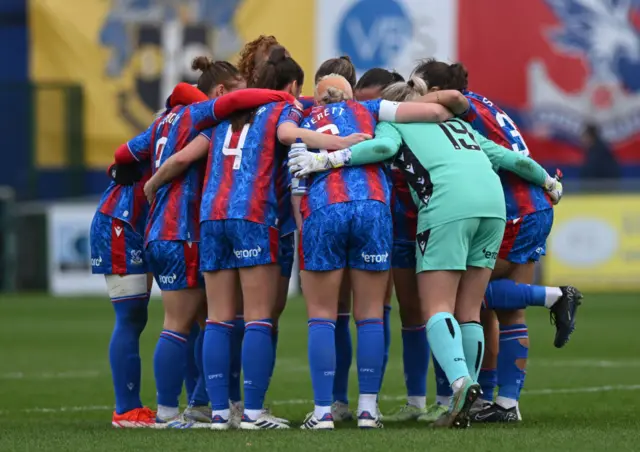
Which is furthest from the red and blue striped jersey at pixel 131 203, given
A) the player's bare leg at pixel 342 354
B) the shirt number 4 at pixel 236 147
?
the player's bare leg at pixel 342 354

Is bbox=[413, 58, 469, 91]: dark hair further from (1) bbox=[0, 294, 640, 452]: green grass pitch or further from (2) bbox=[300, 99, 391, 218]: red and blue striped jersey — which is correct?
(1) bbox=[0, 294, 640, 452]: green grass pitch

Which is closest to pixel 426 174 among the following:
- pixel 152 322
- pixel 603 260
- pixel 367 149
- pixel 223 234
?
pixel 367 149

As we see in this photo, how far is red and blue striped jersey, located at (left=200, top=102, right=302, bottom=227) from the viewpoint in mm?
7191

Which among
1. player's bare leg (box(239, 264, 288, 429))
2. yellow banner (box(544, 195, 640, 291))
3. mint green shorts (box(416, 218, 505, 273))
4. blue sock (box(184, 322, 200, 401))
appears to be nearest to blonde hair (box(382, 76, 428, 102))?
mint green shorts (box(416, 218, 505, 273))

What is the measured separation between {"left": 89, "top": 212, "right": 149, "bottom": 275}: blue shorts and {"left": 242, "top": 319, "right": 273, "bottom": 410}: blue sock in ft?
3.48

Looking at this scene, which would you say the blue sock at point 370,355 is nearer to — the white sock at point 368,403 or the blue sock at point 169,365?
the white sock at point 368,403

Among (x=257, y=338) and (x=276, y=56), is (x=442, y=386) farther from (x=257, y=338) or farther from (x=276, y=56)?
(x=276, y=56)

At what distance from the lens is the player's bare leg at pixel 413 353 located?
312 inches

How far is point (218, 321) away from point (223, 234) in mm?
468

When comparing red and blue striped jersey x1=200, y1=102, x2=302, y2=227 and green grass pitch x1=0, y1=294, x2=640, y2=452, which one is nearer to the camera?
green grass pitch x1=0, y1=294, x2=640, y2=452

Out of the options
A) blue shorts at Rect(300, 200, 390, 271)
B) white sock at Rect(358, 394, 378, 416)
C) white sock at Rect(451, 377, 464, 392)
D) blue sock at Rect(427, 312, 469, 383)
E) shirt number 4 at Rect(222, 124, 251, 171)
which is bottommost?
white sock at Rect(358, 394, 378, 416)

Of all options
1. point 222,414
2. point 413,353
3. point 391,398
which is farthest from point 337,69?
point 391,398

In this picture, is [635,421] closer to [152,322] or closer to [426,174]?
[426,174]

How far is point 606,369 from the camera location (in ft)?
36.1
